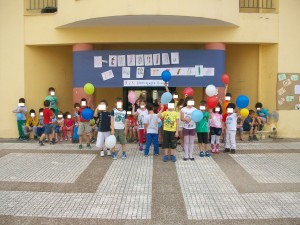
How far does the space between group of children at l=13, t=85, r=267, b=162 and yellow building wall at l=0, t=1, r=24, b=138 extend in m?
0.59

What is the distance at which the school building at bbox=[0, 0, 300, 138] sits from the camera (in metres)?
13.1

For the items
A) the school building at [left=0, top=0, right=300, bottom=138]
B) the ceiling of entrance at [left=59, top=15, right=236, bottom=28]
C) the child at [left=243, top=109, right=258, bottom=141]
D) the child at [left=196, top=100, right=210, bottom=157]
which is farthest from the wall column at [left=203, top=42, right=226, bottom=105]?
the child at [left=196, top=100, right=210, bottom=157]

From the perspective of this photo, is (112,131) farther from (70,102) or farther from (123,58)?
(70,102)

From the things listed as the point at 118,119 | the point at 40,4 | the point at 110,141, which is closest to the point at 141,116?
the point at 118,119

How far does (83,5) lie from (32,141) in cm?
491

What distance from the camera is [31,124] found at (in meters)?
14.0

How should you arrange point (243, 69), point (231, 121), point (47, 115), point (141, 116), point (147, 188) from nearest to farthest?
1. point (147, 188)
2. point (231, 121)
3. point (141, 116)
4. point (47, 115)
5. point (243, 69)

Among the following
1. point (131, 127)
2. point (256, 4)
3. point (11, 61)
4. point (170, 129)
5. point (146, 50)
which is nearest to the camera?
point (170, 129)

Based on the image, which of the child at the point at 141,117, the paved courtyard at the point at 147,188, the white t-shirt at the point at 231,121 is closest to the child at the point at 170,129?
the paved courtyard at the point at 147,188

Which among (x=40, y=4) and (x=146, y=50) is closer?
(x=146, y=50)

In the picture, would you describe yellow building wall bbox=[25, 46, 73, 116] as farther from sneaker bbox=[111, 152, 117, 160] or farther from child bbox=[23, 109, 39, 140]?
sneaker bbox=[111, 152, 117, 160]

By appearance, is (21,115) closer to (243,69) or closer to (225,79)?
(225,79)

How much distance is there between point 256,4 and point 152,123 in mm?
6843

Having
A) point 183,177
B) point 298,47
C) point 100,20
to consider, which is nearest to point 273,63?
point 298,47
